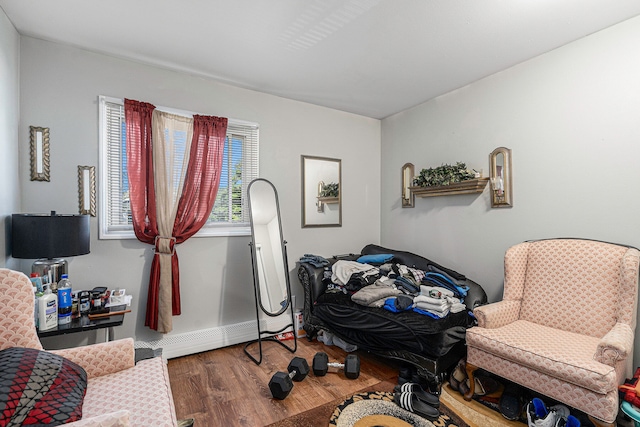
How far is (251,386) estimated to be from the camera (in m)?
2.36

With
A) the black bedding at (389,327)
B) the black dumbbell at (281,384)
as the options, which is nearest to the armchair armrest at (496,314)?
the black bedding at (389,327)

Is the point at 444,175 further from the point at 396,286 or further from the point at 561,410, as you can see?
the point at 561,410

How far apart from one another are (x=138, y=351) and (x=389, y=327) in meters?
1.88

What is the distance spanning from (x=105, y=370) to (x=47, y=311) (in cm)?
59

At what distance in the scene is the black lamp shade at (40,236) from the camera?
1854 mm

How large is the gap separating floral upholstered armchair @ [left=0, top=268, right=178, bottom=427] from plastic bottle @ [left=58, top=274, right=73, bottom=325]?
44 centimetres

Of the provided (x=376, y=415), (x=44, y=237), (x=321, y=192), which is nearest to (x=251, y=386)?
(x=376, y=415)

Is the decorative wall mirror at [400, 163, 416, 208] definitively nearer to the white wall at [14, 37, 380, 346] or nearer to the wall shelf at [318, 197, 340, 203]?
the white wall at [14, 37, 380, 346]

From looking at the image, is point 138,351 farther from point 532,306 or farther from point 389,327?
point 532,306

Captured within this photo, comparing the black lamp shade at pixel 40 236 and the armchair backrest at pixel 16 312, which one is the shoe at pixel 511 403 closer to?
the armchair backrest at pixel 16 312

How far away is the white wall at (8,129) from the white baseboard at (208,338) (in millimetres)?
1295

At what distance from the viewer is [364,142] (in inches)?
163

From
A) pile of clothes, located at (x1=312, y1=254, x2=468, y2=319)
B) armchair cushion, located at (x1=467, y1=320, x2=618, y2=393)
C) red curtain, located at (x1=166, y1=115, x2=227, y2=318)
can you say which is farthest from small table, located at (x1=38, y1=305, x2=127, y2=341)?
armchair cushion, located at (x1=467, y1=320, x2=618, y2=393)

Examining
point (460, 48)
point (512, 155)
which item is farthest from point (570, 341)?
point (460, 48)
